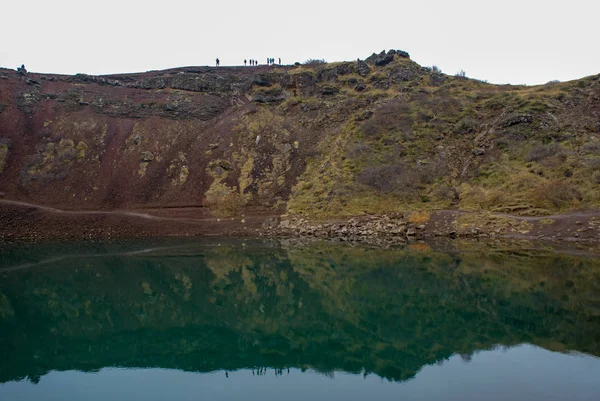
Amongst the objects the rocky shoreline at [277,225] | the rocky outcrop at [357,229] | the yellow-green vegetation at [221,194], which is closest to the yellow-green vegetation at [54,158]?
the rocky shoreline at [277,225]

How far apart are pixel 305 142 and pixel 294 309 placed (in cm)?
4062

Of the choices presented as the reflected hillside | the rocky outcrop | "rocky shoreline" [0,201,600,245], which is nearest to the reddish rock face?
"rocky shoreline" [0,201,600,245]

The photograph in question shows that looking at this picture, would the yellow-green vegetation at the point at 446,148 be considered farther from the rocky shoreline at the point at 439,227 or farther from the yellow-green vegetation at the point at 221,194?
the yellow-green vegetation at the point at 221,194

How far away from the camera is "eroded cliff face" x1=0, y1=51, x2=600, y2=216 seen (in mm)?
47353

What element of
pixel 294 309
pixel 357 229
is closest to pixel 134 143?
pixel 357 229

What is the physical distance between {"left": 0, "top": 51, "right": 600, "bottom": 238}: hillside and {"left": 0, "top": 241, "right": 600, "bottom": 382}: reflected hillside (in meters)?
14.5

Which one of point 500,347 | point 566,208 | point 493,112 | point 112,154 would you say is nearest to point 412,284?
point 500,347

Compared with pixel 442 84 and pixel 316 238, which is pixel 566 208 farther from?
pixel 442 84

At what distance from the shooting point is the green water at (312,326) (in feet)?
45.8

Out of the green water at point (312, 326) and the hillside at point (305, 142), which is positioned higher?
the hillside at point (305, 142)

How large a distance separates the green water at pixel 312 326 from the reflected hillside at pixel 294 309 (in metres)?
0.10

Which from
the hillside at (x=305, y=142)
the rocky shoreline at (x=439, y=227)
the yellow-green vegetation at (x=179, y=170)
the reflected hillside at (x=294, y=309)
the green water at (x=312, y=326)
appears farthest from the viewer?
the yellow-green vegetation at (x=179, y=170)

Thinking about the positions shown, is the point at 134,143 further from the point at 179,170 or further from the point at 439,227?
the point at 439,227

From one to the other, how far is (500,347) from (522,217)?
89.3 ft
